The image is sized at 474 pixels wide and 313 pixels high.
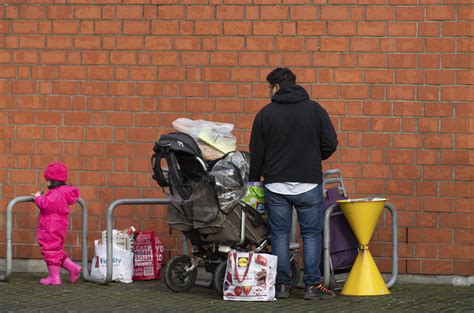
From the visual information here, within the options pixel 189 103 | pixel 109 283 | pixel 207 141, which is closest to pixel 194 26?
pixel 189 103

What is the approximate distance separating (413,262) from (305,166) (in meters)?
1.86

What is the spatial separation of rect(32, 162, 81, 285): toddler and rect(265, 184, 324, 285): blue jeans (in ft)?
6.62

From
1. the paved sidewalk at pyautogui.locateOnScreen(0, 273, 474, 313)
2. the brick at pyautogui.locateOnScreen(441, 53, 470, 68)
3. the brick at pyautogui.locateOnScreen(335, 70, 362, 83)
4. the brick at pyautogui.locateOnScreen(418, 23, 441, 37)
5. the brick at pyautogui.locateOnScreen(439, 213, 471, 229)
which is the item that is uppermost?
the brick at pyautogui.locateOnScreen(418, 23, 441, 37)

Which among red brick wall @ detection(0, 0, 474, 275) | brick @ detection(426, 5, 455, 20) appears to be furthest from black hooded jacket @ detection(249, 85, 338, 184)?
brick @ detection(426, 5, 455, 20)

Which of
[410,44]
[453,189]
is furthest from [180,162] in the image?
[453,189]

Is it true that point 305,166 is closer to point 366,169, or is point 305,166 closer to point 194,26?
point 366,169

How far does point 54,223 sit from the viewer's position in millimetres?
10828

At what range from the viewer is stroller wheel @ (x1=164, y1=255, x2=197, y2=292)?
10320 millimetres

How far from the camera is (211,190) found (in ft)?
32.3

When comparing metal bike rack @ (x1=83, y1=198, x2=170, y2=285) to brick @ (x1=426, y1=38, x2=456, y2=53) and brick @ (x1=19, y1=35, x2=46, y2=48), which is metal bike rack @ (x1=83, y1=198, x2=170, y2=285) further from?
brick @ (x1=426, y1=38, x2=456, y2=53)

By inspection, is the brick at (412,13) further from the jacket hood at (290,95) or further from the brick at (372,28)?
the jacket hood at (290,95)

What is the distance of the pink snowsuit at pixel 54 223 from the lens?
10.8 metres

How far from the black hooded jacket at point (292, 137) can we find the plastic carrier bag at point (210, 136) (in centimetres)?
26

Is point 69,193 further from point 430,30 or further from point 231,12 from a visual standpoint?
point 430,30
